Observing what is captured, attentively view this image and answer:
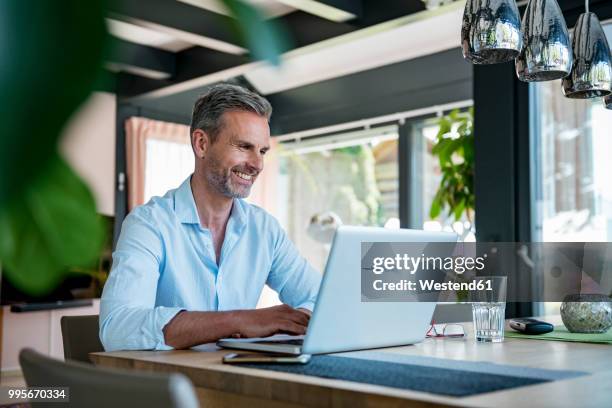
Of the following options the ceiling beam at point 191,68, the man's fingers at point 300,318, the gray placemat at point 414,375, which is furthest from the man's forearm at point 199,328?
the ceiling beam at point 191,68

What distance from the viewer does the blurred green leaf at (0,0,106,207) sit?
0.58 ft

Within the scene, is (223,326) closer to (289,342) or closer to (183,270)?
(289,342)

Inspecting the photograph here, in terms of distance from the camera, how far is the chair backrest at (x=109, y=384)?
0.67 meters

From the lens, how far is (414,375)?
111 cm

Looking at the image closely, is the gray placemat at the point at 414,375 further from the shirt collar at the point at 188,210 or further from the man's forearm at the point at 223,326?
the shirt collar at the point at 188,210

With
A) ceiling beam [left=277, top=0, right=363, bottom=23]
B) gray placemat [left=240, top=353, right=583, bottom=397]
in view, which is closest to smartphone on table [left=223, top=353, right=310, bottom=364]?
gray placemat [left=240, top=353, right=583, bottom=397]

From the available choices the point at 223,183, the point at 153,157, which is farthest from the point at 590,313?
the point at 153,157

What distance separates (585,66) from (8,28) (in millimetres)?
1871

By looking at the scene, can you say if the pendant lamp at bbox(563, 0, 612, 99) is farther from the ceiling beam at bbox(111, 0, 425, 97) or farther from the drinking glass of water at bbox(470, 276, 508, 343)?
the ceiling beam at bbox(111, 0, 425, 97)

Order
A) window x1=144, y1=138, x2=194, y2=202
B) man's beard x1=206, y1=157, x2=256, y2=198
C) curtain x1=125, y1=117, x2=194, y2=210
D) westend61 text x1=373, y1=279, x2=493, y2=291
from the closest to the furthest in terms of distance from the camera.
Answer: westend61 text x1=373, y1=279, x2=493, y2=291, man's beard x1=206, y1=157, x2=256, y2=198, curtain x1=125, y1=117, x2=194, y2=210, window x1=144, y1=138, x2=194, y2=202

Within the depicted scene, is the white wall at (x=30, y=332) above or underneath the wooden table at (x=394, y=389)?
underneath

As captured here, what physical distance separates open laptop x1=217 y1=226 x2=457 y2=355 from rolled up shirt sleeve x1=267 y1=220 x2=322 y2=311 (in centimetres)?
64

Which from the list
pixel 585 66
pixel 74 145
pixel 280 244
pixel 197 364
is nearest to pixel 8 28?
pixel 74 145

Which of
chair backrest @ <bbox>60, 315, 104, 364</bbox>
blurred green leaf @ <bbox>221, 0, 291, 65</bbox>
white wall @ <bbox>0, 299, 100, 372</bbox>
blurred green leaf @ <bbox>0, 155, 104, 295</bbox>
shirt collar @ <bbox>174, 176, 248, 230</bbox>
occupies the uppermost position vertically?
shirt collar @ <bbox>174, 176, 248, 230</bbox>
